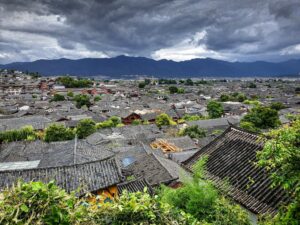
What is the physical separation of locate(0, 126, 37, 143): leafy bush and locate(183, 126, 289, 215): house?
31586 millimetres

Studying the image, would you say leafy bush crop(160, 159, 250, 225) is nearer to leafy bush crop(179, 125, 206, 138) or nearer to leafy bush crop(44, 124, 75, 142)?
leafy bush crop(44, 124, 75, 142)

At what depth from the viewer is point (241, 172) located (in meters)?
9.80

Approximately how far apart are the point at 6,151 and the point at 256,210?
28.2 m

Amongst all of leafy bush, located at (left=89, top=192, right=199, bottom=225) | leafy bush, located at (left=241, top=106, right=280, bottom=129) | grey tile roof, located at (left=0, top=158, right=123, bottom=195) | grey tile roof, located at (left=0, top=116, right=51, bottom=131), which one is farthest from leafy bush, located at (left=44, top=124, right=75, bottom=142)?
leafy bush, located at (left=89, top=192, right=199, bottom=225)

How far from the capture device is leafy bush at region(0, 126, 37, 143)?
37625mm

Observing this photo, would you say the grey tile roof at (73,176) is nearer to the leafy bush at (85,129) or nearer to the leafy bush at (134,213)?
the leafy bush at (134,213)

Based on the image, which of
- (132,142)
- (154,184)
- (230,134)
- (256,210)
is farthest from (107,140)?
(256,210)

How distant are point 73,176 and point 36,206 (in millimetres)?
11708

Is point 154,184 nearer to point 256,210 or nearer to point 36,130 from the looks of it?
point 256,210

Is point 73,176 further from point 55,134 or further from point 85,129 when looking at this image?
point 85,129

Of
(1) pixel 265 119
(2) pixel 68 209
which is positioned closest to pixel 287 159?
(2) pixel 68 209

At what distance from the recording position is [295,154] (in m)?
5.15

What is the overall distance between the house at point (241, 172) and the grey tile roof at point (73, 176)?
16.3ft

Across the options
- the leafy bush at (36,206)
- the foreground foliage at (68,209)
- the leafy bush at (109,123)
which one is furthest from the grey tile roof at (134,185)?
the leafy bush at (109,123)
